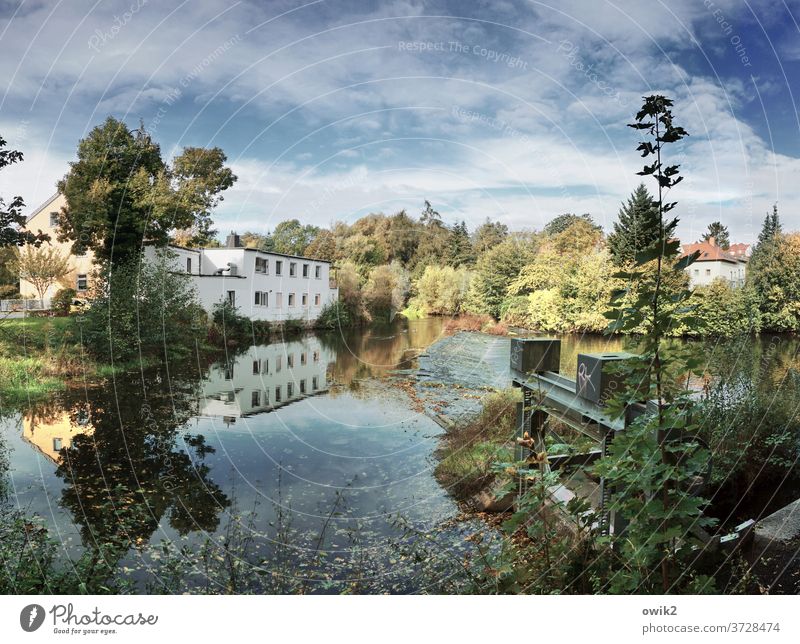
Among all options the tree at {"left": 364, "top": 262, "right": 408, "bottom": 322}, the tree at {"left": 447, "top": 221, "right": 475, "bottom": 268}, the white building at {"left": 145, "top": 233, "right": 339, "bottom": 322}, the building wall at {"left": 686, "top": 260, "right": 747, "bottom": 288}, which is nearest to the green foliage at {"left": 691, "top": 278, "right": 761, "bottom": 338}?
the building wall at {"left": 686, "top": 260, "right": 747, "bottom": 288}

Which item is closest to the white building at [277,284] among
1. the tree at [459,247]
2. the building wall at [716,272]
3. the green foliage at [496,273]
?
the tree at [459,247]

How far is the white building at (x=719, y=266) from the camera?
2.42m

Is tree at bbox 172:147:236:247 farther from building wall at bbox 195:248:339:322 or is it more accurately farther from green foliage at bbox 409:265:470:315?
green foliage at bbox 409:265:470:315

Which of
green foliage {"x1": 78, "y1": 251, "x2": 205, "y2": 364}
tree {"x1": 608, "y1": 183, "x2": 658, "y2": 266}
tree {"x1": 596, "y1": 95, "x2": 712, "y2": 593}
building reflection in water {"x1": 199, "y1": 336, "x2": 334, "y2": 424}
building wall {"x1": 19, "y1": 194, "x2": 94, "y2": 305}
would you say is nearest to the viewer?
tree {"x1": 596, "y1": 95, "x2": 712, "y2": 593}

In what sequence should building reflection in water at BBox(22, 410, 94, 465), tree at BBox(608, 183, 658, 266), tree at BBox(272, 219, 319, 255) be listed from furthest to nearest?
building reflection in water at BBox(22, 410, 94, 465), tree at BBox(272, 219, 319, 255), tree at BBox(608, 183, 658, 266)

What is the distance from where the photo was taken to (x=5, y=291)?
11.2ft

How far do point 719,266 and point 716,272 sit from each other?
0.11 feet

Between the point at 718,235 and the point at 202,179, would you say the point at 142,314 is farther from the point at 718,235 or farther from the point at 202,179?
the point at 718,235

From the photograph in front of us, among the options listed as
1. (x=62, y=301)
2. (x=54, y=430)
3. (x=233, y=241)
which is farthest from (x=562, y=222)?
(x=54, y=430)

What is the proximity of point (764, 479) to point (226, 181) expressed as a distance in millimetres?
4126

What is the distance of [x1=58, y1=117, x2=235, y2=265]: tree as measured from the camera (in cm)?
271

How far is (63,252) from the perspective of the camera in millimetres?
4090

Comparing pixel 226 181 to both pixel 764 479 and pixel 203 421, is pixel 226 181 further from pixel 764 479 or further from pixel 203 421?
pixel 764 479

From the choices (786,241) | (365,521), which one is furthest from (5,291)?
(786,241)
